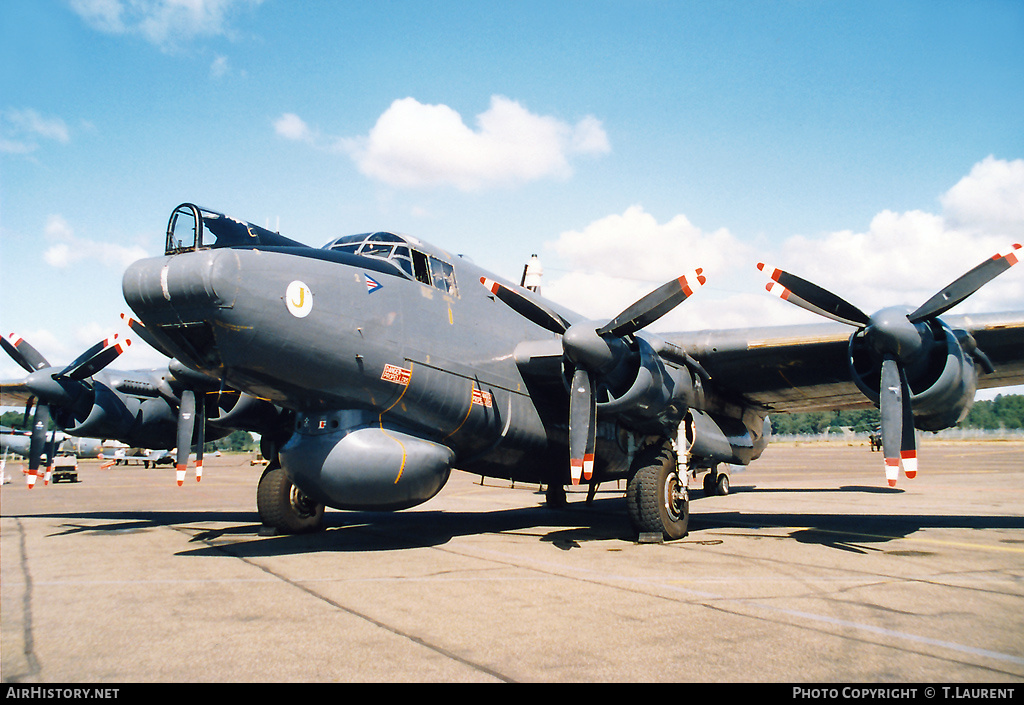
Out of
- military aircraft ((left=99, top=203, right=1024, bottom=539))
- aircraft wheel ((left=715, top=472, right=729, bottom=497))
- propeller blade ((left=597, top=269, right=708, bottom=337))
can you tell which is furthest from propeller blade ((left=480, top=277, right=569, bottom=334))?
aircraft wheel ((left=715, top=472, right=729, bottom=497))

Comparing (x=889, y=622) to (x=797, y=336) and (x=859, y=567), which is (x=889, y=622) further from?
(x=797, y=336)

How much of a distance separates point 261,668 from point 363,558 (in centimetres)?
502

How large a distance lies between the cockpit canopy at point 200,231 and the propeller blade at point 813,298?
8.20 meters

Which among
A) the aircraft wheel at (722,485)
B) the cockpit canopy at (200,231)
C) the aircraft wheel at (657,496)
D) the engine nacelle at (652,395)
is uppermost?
the cockpit canopy at (200,231)

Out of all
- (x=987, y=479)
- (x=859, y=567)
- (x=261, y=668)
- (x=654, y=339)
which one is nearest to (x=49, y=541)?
(x=261, y=668)

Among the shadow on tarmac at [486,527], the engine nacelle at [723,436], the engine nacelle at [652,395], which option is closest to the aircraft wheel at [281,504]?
the shadow on tarmac at [486,527]

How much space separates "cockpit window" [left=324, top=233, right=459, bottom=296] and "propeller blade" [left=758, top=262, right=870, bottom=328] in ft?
17.4

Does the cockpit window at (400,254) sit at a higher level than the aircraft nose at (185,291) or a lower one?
higher

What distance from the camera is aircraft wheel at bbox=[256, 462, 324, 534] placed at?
467 inches

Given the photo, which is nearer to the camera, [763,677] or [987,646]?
[763,677]

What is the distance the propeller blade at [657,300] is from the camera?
414 inches

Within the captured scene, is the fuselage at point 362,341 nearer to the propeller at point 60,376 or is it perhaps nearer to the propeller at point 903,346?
the propeller at point 903,346

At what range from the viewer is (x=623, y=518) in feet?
51.4

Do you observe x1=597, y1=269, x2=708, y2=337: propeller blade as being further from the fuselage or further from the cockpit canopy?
the cockpit canopy
